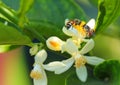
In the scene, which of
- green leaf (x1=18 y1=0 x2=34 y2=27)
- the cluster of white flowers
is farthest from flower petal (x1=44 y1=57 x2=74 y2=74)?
green leaf (x1=18 y1=0 x2=34 y2=27)

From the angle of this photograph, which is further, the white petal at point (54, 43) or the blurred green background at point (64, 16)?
the blurred green background at point (64, 16)

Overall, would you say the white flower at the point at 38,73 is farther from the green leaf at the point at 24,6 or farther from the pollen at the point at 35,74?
the green leaf at the point at 24,6

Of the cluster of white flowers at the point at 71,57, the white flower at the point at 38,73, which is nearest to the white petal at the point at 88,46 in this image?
the cluster of white flowers at the point at 71,57

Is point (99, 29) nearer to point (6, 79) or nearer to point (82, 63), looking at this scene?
Result: point (82, 63)

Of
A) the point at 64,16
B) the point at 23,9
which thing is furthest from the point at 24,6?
the point at 64,16

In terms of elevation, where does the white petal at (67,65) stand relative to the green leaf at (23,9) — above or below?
below

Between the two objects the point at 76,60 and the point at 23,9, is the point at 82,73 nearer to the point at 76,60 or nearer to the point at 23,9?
the point at 76,60
